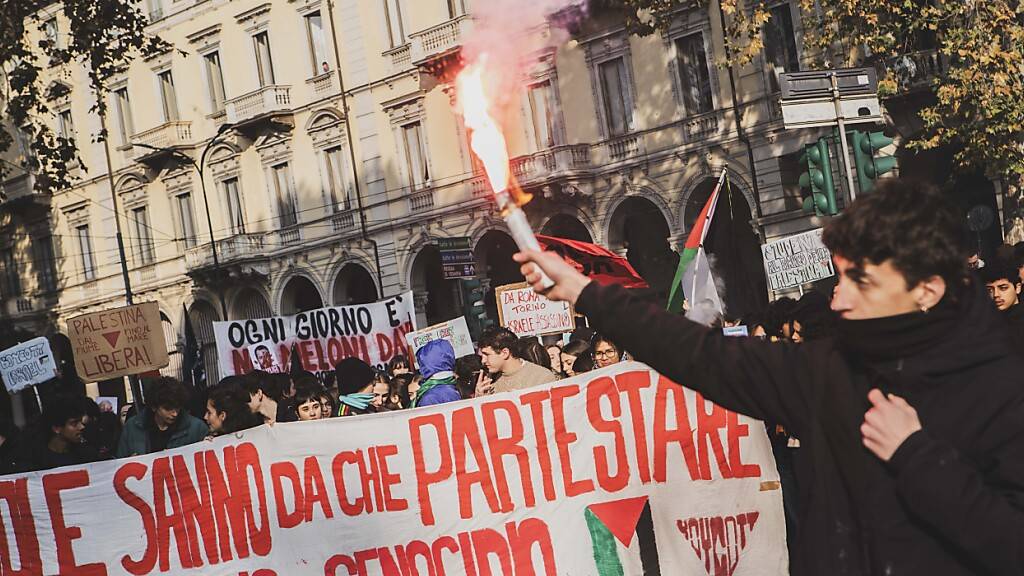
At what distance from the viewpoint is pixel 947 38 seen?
1789 cm

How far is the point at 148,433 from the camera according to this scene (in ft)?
28.1

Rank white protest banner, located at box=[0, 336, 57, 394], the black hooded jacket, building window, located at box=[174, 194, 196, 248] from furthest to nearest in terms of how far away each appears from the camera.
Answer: building window, located at box=[174, 194, 196, 248] → white protest banner, located at box=[0, 336, 57, 394] → the black hooded jacket

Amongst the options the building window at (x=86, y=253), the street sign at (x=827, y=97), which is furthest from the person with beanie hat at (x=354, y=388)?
the building window at (x=86, y=253)

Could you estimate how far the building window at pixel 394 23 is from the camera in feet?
100

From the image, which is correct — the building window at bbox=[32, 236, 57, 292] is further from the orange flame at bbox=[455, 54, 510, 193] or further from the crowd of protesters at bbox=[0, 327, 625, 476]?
the orange flame at bbox=[455, 54, 510, 193]

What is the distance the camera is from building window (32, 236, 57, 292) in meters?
43.3

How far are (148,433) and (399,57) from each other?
76.5ft

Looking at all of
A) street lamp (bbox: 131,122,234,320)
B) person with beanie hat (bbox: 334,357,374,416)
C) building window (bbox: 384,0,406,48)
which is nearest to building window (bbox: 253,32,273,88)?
street lamp (bbox: 131,122,234,320)

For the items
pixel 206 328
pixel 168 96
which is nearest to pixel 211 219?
pixel 206 328

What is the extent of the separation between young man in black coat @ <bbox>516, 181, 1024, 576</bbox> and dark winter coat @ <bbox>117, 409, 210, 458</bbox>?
19.7ft

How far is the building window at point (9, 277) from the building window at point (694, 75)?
92.2 ft

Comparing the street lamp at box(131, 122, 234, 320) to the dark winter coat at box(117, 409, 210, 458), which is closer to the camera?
the dark winter coat at box(117, 409, 210, 458)

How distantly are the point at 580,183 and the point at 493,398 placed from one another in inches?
788

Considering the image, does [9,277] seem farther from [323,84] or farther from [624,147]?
[624,147]
